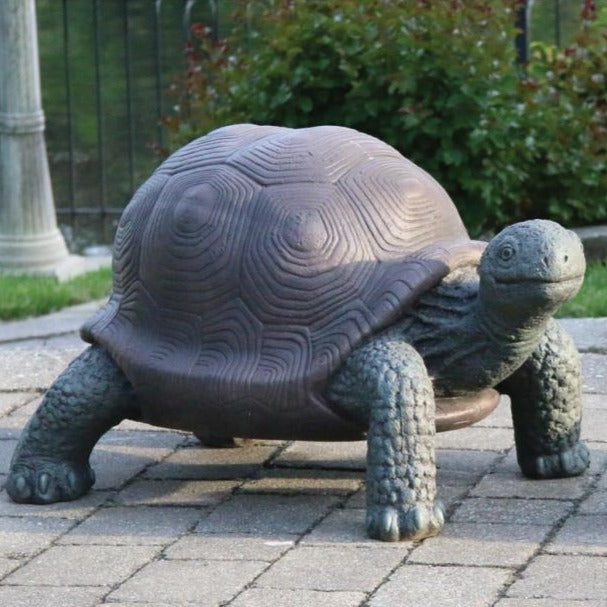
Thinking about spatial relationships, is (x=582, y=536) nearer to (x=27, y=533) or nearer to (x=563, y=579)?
(x=563, y=579)

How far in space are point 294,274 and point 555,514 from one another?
37.3 inches

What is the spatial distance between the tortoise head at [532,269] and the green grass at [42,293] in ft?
13.5

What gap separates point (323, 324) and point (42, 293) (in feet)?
13.4

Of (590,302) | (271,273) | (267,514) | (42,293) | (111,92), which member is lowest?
(42,293)

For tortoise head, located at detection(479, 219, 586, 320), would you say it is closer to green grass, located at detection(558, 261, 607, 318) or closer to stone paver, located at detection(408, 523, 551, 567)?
stone paver, located at detection(408, 523, 551, 567)

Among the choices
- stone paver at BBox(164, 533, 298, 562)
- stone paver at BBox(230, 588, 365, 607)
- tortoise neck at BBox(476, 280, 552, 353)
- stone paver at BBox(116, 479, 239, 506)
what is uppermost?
tortoise neck at BBox(476, 280, 552, 353)

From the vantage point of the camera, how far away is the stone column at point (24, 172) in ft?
28.9

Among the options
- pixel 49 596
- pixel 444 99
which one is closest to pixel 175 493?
pixel 49 596

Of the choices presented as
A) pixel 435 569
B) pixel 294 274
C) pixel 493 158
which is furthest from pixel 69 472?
pixel 493 158

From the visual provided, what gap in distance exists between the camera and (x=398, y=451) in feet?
13.9

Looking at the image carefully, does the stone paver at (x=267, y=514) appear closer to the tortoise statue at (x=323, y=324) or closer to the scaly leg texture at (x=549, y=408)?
the tortoise statue at (x=323, y=324)

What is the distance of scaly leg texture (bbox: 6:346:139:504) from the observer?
4.68 metres

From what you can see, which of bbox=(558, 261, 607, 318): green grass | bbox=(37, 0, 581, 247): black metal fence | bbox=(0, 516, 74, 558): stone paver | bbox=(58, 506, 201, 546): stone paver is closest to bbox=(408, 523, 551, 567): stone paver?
bbox=(58, 506, 201, 546): stone paver

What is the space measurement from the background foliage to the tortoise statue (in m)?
3.36
